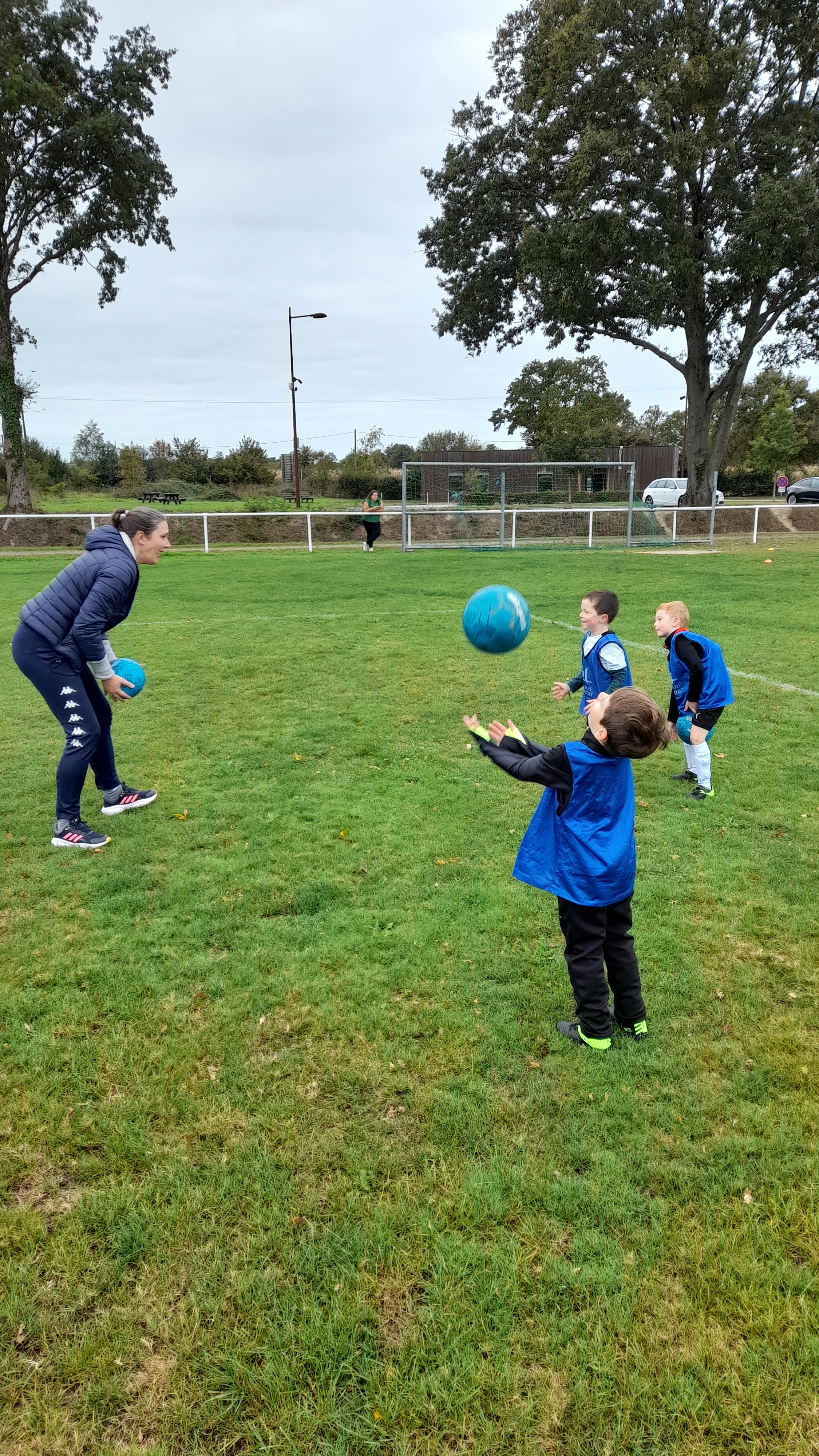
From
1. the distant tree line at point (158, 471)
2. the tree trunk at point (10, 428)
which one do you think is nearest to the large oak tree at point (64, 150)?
the tree trunk at point (10, 428)

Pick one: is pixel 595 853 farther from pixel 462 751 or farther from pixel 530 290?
pixel 530 290

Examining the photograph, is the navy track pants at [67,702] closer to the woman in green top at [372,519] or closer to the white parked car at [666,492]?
the woman in green top at [372,519]

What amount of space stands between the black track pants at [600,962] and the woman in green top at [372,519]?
25127mm

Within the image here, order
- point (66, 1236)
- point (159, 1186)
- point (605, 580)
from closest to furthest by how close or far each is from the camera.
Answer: point (66, 1236), point (159, 1186), point (605, 580)

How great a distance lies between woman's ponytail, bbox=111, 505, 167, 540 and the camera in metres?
5.28

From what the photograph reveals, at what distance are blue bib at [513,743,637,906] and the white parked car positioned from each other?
1570 inches

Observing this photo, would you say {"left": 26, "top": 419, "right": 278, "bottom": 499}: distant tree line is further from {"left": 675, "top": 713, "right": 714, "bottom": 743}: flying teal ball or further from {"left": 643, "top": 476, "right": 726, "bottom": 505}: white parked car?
{"left": 675, "top": 713, "right": 714, "bottom": 743}: flying teal ball

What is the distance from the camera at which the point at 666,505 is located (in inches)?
1645

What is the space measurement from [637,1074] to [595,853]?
34.6 inches

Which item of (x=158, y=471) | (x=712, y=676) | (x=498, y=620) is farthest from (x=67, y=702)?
(x=158, y=471)

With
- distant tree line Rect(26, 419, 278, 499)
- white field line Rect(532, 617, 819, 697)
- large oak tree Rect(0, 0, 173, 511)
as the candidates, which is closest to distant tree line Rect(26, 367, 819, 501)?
distant tree line Rect(26, 419, 278, 499)

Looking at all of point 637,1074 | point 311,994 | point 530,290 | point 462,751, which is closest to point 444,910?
point 311,994

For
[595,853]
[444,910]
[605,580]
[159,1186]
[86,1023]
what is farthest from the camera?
[605,580]

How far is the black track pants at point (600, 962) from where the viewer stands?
11.0 feet
